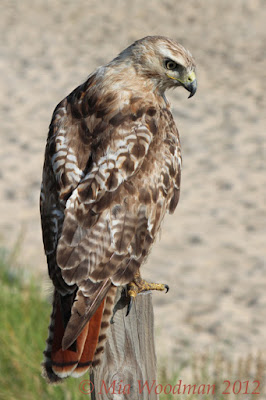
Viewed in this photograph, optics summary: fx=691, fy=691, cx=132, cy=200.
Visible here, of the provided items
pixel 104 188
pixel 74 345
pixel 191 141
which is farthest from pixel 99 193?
pixel 191 141

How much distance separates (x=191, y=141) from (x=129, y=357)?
24.5 feet

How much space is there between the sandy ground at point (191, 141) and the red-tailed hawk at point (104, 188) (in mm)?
2347

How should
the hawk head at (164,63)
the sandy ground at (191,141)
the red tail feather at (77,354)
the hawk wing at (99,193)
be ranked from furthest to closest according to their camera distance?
1. the sandy ground at (191,141)
2. the hawk head at (164,63)
3. the hawk wing at (99,193)
4. the red tail feather at (77,354)

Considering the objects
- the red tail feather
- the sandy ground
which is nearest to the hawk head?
the red tail feather

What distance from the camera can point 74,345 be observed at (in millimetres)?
2736

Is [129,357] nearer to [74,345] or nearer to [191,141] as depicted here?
[74,345]

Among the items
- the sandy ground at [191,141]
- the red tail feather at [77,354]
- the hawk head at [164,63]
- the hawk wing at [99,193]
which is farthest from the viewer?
the sandy ground at [191,141]

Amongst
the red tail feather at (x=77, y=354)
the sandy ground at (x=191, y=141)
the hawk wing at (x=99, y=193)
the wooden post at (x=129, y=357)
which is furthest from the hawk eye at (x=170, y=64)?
the sandy ground at (x=191, y=141)

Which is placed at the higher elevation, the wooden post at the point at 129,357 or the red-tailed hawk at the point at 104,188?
the red-tailed hawk at the point at 104,188

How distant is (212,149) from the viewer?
32.6 ft

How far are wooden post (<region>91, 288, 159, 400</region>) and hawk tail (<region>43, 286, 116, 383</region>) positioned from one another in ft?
0.38

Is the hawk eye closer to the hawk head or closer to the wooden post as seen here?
the hawk head

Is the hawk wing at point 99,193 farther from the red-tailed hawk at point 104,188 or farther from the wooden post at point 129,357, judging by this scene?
the wooden post at point 129,357

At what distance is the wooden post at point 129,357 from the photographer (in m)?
2.90
